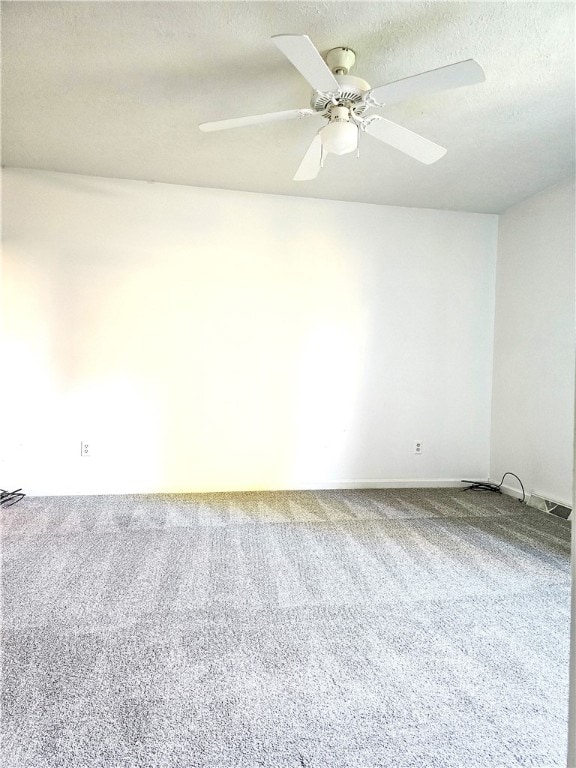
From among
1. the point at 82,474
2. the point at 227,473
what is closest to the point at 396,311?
the point at 227,473

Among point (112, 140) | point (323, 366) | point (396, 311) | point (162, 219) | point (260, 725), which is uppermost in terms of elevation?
point (112, 140)

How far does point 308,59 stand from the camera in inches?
59.9

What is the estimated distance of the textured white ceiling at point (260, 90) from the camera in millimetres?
1748

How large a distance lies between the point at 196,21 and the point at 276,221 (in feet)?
6.12

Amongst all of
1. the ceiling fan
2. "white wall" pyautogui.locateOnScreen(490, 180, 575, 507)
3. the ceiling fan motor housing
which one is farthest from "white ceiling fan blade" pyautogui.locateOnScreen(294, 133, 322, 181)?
"white wall" pyautogui.locateOnScreen(490, 180, 575, 507)

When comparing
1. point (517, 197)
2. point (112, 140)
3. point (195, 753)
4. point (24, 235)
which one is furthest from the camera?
point (517, 197)

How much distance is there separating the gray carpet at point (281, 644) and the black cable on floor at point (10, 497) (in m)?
0.38

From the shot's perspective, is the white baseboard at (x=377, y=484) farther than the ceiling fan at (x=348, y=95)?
Yes

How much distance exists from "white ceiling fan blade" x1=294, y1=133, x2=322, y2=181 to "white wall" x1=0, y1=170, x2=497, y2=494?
1144 millimetres

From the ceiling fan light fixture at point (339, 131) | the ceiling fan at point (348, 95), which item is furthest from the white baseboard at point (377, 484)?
the ceiling fan light fixture at point (339, 131)

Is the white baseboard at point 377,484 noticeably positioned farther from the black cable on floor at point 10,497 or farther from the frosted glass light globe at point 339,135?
the frosted glass light globe at point 339,135

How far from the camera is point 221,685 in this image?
1359 mm

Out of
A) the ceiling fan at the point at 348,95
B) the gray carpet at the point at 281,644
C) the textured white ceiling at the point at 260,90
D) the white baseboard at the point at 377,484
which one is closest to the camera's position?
the gray carpet at the point at 281,644

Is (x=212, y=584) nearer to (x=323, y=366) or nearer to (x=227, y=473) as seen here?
(x=227, y=473)
